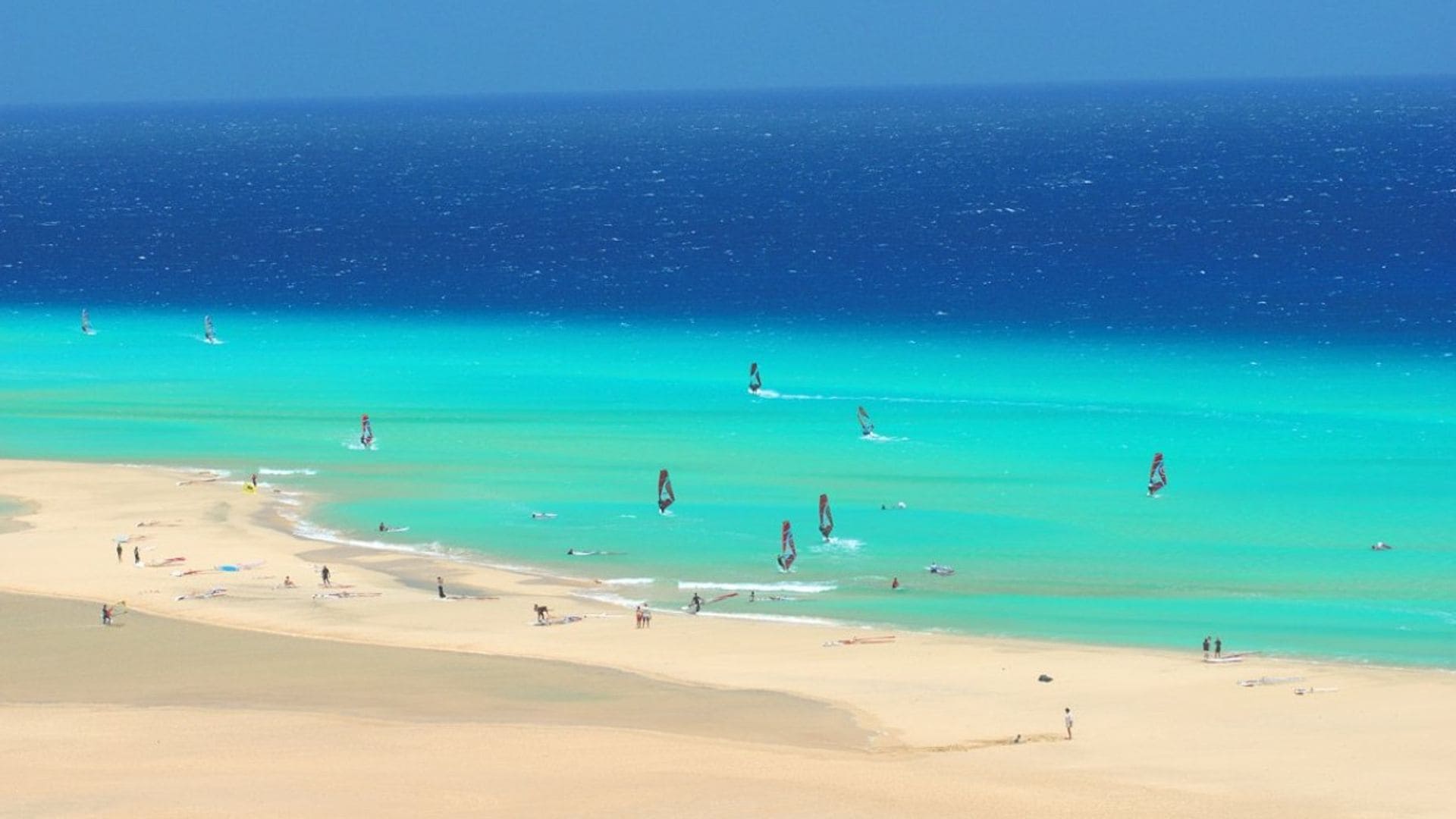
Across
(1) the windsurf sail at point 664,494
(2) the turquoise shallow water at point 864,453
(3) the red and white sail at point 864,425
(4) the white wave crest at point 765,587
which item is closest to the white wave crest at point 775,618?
(2) the turquoise shallow water at point 864,453

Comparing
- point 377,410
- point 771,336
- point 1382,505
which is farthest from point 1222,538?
point 771,336

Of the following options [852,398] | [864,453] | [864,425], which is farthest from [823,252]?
[864,453]

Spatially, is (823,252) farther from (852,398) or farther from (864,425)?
(864,425)

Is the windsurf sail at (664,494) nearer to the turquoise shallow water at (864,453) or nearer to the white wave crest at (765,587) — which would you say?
the turquoise shallow water at (864,453)

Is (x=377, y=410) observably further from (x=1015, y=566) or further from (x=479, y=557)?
(x=1015, y=566)

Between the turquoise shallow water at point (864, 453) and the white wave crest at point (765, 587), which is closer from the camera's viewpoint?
the turquoise shallow water at point (864, 453)

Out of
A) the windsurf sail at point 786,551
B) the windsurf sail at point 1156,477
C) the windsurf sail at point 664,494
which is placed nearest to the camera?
the windsurf sail at point 786,551

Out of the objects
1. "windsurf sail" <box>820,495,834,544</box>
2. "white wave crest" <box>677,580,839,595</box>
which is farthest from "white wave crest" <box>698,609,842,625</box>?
"windsurf sail" <box>820,495,834,544</box>
